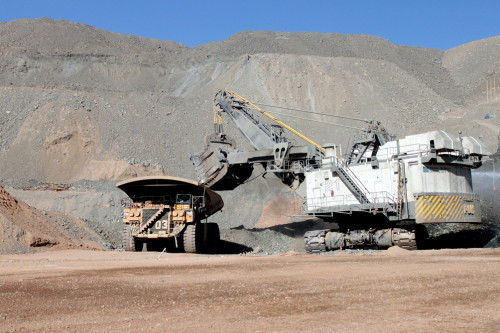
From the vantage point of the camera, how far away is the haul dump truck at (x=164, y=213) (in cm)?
2077

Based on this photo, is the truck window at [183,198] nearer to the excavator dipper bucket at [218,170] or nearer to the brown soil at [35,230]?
the brown soil at [35,230]

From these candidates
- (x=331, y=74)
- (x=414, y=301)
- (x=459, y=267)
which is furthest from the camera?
(x=331, y=74)

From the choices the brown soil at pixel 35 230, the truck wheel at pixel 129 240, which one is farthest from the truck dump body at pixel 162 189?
the brown soil at pixel 35 230

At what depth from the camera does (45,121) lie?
50.9m

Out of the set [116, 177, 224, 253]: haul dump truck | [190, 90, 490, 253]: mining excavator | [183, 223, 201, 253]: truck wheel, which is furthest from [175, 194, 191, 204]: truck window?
[190, 90, 490, 253]: mining excavator

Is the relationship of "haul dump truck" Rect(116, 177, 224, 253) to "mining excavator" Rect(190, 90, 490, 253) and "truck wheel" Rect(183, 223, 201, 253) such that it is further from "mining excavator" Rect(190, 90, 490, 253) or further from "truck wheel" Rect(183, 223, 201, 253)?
"mining excavator" Rect(190, 90, 490, 253)

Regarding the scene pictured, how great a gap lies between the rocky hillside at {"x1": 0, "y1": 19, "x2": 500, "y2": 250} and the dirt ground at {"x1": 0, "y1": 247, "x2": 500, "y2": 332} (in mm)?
23742

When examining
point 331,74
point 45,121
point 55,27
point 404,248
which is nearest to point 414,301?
point 404,248

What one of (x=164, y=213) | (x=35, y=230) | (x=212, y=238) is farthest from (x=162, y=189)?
(x=35, y=230)

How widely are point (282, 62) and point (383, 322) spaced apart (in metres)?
57.3

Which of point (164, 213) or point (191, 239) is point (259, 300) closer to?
point (191, 239)

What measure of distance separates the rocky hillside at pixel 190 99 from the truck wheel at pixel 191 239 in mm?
13584

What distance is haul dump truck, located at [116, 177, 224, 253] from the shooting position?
20766 mm

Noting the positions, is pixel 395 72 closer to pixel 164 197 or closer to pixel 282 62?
pixel 282 62
